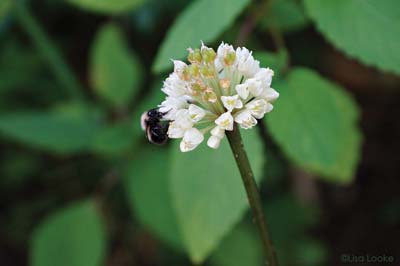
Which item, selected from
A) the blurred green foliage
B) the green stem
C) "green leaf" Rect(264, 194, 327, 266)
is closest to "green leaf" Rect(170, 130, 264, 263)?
the blurred green foliage

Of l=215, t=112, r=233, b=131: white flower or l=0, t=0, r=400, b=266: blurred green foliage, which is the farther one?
l=0, t=0, r=400, b=266: blurred green foliage

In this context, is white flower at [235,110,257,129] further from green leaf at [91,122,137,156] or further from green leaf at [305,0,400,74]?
green leaf at [91,122,137,156]

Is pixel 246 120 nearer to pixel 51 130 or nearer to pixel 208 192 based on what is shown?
pixel 208 192

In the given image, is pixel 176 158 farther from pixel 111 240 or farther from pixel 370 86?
pixel 370 86

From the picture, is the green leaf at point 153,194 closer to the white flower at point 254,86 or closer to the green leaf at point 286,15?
the green leaf at point 286,15

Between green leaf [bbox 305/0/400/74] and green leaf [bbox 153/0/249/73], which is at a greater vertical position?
green leaf [bbox 153/0/249/73]

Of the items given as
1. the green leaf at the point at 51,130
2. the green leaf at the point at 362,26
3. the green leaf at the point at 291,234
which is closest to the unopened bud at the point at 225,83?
the green leaf at the point at 362,26

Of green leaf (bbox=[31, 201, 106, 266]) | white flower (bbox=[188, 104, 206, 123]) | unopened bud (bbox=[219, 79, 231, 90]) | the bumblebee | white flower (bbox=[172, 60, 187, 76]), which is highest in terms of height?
white flower (bbox=[172, 60, 187, 76])

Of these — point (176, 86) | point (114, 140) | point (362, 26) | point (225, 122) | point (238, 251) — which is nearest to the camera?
point (225, 122)

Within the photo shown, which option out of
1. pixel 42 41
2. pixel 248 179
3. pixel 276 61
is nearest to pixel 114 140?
pixel 42 41
